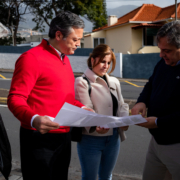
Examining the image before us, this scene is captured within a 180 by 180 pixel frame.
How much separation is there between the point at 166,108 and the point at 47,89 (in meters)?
1.00

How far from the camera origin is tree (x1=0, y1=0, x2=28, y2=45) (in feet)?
106

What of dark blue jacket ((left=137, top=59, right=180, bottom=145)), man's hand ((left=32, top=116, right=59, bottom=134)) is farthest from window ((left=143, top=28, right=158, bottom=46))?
man's hand ((left=32, top=116, right=59, bottom=134))

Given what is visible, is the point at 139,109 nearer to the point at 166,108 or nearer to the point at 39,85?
the point at 166,108

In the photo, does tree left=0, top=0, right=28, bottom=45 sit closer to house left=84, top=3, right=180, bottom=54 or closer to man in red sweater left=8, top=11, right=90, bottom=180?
house left=84, top=3, right=180, bottom=54

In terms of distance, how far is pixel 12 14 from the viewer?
A: 1313 inches

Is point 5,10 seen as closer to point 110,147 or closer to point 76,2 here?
point 76,2

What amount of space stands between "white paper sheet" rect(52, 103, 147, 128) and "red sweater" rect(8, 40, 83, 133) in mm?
238

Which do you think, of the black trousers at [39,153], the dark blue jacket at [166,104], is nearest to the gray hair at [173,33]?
the dark blue jacket at [166,104]

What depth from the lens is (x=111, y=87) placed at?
264cm

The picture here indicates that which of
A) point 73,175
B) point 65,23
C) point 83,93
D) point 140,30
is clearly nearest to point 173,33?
point 65,23

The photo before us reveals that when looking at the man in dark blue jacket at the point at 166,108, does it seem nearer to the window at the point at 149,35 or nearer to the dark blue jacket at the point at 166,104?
the dark blue jacket at the point at 166,104

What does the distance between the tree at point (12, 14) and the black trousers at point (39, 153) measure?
107 feet

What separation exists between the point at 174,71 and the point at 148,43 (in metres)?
25.4

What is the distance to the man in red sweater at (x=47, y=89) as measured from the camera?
1.82 m
